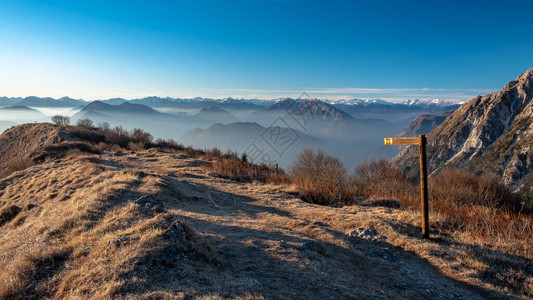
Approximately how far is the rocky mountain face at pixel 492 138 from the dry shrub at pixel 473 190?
222ft

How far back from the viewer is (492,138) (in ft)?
330

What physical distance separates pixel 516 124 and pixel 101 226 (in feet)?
412

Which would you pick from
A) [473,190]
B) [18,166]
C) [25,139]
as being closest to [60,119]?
[25,139]

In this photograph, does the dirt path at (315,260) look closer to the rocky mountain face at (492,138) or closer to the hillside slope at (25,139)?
the hillside slope at (25,139)

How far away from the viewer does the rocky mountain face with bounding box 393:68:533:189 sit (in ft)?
250

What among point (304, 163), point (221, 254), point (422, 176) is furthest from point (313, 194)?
point (304, 163)

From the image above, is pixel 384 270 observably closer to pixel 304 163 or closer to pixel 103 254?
pixel 103 254

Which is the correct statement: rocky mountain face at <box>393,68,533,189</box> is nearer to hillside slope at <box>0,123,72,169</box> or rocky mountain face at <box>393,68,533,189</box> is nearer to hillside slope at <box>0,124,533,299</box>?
hillside slope at <box>0,124,533,299</box>

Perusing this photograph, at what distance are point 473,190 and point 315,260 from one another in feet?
54.2

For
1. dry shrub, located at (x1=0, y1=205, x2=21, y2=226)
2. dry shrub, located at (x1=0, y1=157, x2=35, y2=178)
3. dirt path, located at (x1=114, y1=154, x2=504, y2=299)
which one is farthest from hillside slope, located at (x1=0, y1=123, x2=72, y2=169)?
dirt path, located at (x1=114, y1=154, x2=504, y2=299)

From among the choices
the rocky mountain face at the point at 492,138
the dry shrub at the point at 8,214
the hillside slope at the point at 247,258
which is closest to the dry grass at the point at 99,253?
the hillside slope at the point at 247,258

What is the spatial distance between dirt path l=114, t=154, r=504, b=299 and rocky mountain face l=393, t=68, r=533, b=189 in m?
84.5

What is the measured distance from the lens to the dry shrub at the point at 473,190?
1123cm

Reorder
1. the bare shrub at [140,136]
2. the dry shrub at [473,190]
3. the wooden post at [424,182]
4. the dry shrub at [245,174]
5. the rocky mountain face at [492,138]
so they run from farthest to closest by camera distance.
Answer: the rocky mountain face at [492,138]
the bare shrub at [140,136]
the dry shrub at [245,174]
the dry shrub at [473,190]
the wooden post at [424,182]
